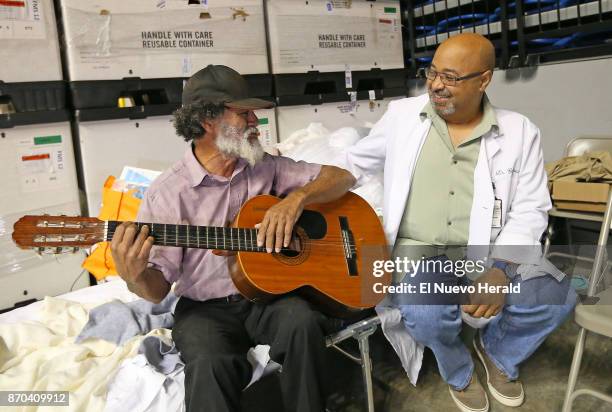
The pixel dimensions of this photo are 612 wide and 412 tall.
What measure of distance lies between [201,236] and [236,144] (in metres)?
0.36

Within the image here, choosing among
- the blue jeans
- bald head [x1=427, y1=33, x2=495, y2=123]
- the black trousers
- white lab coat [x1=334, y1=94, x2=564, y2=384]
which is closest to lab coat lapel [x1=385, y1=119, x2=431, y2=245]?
white lab coat [x1=334, y1=94, x2=564, y2=384]

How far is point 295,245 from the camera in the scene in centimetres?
159

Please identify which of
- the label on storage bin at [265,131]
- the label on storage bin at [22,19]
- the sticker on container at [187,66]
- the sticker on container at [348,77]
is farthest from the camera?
the sticker on container at [348,77]

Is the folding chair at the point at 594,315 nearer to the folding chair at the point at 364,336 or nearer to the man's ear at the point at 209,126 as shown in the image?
the folding chair at the point at 364,336

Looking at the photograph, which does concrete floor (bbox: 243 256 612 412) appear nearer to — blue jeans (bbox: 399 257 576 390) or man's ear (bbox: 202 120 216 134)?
blue jeans (bbox: 399 257 576 390)

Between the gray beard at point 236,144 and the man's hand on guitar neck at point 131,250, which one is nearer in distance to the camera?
the man's hand on guitar neck at point 131,250

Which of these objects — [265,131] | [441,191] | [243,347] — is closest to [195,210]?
[243,347]

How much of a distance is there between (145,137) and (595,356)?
2.32m

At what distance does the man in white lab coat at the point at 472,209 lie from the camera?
1778 millimetres

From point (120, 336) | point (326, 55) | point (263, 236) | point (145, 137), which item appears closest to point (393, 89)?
point (326, 55)

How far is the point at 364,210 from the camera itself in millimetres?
1830

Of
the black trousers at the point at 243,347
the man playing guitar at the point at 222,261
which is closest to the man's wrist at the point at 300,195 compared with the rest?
the man playing guitar at the point at 222,261

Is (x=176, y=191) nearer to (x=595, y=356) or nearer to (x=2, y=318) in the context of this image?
(x=2, y=318)

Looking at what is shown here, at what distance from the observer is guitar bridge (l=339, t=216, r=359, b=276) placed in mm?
1652
